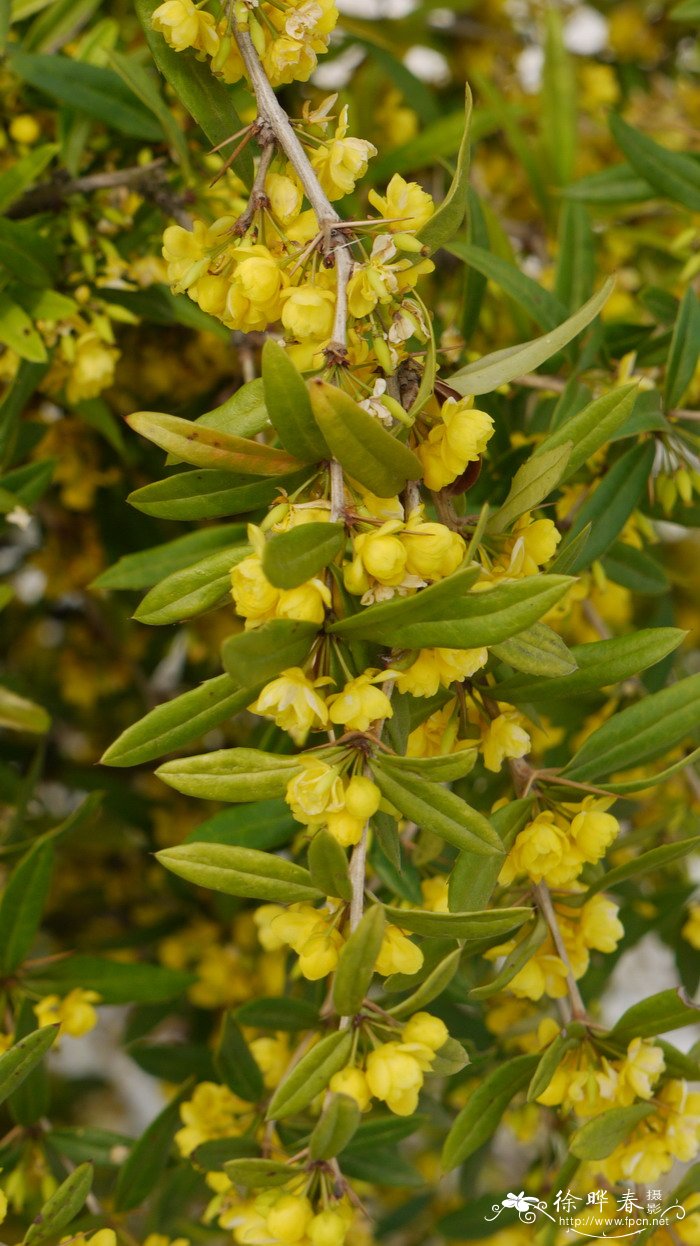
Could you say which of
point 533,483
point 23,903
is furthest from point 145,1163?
point 533,483

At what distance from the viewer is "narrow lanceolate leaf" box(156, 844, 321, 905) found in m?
0.70

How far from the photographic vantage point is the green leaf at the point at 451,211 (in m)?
0.69

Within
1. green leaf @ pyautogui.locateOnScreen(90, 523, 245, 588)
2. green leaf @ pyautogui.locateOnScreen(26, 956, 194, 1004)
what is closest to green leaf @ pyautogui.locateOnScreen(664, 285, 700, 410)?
green leaf @ pyautogui.locateOnScreen(90, 523, 245, 588)

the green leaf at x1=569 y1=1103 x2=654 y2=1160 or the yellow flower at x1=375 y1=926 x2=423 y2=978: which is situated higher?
the yellow flower at x1=375 y1=926 x2=423 y2=978

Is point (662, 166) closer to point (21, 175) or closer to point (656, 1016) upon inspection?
point (21, 175)

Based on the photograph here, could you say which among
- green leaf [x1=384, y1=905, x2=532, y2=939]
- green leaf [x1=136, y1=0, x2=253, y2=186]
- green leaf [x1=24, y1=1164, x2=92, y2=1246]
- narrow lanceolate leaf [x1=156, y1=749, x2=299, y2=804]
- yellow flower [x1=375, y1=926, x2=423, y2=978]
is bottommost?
green leaf [x1=24, y1=1164, x2=92, y2=1246]

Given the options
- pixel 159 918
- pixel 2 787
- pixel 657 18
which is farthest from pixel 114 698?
pixel 657 18

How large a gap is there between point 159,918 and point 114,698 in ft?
1.40

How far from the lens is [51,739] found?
2.03 meters

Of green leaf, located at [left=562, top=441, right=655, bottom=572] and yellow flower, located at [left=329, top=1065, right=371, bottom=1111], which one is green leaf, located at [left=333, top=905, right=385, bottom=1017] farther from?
green leaf, located at [left=562, top=441, right=655, bottom=572]

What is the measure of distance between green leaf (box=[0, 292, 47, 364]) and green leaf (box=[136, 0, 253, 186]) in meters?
0.29

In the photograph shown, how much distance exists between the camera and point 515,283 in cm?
108

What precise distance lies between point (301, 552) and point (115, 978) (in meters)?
0.73

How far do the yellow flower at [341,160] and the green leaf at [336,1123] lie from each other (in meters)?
0.61
